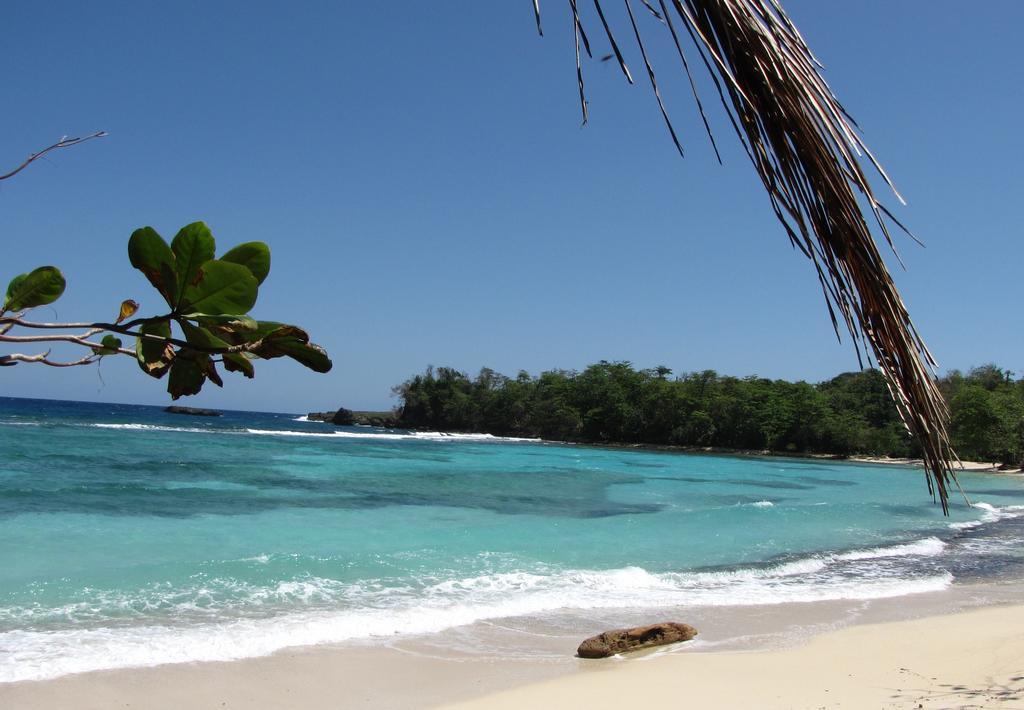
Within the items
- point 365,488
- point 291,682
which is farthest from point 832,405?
point 291,682

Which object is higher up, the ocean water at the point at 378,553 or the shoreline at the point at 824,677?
the shoreline at the point at 824,677

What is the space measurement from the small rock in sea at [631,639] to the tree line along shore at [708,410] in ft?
94.8

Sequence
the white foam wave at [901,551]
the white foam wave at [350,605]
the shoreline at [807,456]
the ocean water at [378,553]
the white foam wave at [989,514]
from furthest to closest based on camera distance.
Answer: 1. the shoreline at [807,456]
2. the white foam wave at [989,514]
3. the white foam wave at [901,551]
4. the ocean water at [378,553]
5. the white foam wave at [350,605]

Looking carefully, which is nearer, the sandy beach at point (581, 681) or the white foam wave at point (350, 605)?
the sandy beach at point (581, 681)

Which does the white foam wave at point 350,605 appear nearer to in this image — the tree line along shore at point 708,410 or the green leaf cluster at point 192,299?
the green leaf cluster at point 192,299

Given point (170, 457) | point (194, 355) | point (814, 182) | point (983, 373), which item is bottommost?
point (170, 457)

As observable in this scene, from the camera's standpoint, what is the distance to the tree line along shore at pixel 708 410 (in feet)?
122

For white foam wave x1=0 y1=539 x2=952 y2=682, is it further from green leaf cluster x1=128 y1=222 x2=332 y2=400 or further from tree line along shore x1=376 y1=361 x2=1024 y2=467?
tree line along shore x1=376 y1=361 x2=1024 y2=467

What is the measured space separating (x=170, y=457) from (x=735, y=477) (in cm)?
1995

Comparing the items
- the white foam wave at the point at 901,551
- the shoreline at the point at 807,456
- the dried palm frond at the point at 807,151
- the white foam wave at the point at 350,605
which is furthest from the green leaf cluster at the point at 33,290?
the shoreline at the point at 807,456

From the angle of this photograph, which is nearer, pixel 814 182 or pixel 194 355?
pixel 194 355

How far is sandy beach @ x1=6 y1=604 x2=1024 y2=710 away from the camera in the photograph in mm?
4480

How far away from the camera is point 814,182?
2.72 ft

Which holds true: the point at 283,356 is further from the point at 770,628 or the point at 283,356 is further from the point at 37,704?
the point at 770,628
